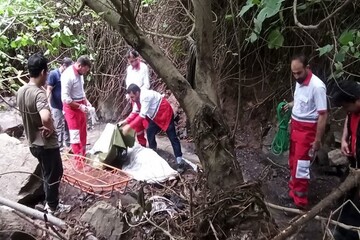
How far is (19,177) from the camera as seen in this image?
5.87 m

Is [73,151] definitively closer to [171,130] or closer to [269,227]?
[171,130]

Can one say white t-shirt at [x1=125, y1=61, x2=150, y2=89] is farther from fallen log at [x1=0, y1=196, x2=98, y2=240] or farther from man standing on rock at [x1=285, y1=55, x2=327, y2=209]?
fallen log at [x1=0, y1=196, x2=98, y2=240]

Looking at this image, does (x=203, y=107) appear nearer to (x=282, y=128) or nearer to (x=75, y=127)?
(x=282, y=128)

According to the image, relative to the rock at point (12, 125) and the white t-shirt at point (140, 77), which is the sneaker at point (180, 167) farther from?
the rock at point (12, 125)

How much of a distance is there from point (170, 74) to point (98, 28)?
7164mm

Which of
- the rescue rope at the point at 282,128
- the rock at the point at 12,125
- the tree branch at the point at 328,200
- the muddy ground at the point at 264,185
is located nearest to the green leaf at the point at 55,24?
the rock at the point at 12,125

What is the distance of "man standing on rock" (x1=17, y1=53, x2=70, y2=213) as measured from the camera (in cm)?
466

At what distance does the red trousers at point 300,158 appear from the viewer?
16.9 ft

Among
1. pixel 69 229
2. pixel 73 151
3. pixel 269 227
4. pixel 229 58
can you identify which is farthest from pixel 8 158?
pixel 269 227

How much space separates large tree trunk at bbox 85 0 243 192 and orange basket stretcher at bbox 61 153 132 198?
9.37ft

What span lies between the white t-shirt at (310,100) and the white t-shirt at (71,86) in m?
3.15

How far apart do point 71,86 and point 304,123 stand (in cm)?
331

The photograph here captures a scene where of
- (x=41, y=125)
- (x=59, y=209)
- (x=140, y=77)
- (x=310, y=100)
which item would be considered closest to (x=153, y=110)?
(x=140, y=77)

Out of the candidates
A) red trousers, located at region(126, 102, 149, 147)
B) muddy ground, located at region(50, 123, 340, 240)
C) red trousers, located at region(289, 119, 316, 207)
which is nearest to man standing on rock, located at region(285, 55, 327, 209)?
red trousers, located at region(289, 119, 316, 207)
